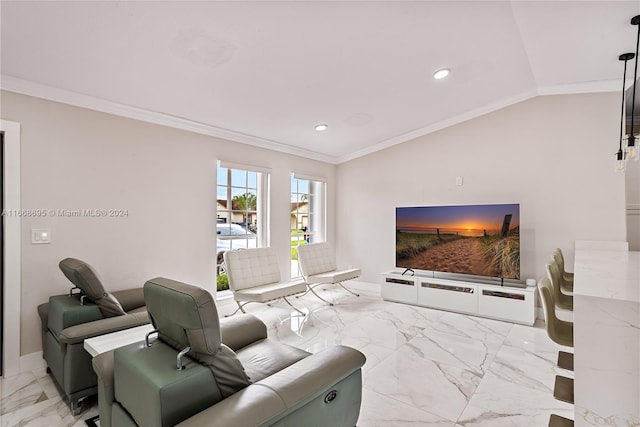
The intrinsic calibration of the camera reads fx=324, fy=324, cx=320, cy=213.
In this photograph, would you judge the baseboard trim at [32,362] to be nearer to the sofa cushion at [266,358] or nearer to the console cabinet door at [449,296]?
the sofa cushion at [266,358]

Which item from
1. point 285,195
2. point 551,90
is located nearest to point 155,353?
point 285,195

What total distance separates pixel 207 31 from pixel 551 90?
400 centimetres

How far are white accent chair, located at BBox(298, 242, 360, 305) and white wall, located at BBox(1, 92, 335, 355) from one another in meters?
1.33

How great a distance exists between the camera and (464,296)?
4.23 metres

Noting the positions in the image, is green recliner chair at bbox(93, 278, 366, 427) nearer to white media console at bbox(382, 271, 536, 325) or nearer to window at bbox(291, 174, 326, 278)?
white media console at bbox(382, 271, 536, 325)

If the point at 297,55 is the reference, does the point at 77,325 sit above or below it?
below

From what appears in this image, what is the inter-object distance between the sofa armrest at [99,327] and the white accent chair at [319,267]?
99.5 inches

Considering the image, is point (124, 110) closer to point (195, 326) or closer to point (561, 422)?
point (195, 326)

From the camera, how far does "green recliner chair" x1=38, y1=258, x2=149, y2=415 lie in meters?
2.08

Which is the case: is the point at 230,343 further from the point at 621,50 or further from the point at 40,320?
the point at 621,50

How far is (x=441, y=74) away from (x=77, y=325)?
3.80m

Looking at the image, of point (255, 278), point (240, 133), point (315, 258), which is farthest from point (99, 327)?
point (315, 258)

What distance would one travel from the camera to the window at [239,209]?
429 cm

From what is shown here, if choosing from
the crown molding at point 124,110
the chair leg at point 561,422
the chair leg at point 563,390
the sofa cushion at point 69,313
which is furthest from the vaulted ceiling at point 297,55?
the chair leg at point 561,422
